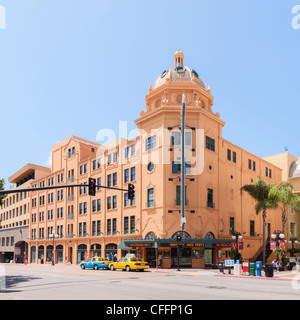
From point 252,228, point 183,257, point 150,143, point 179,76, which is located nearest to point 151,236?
point 183,257

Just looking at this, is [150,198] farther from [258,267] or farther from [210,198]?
[258,267]

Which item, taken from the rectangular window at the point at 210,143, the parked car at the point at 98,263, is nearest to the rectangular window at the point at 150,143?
the rectangular window at the point at 210,143

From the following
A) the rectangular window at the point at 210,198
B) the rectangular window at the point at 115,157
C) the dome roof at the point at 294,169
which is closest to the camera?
the rectangular window at the point at 210,198

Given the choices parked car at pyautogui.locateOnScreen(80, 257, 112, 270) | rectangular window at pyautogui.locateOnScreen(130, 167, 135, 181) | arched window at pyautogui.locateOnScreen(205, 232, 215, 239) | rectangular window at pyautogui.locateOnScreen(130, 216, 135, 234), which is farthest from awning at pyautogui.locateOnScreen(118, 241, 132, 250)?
arched window at pyautogui.locateOnScreen(205, 232, 215, 239)

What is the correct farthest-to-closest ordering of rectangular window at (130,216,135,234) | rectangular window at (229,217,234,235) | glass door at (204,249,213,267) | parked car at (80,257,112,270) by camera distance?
1. rectangular window at (229,217,234,235)
2. rectangular window at (130,216,135,234)
3. glass door at (204,249,213,267)
4. parked car at (80,257,112,270)

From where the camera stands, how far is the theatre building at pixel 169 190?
44.8 meters

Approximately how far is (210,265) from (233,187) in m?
13.4

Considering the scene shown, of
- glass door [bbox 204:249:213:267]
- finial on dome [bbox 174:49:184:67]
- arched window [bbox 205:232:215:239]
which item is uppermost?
finial on dome [bbox 174:49:184:67]

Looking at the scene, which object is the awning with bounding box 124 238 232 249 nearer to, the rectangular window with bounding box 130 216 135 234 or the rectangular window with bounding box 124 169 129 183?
the rectangular window with bounding box 130 216 135 234

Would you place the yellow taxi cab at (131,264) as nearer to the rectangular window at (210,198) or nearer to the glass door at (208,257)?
the glass door at (208,257)

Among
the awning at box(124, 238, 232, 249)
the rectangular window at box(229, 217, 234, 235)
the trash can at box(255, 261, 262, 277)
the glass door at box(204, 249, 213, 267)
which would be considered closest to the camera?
the trash can at box(255, 261, 262, 277)

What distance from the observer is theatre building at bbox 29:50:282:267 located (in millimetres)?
44844
